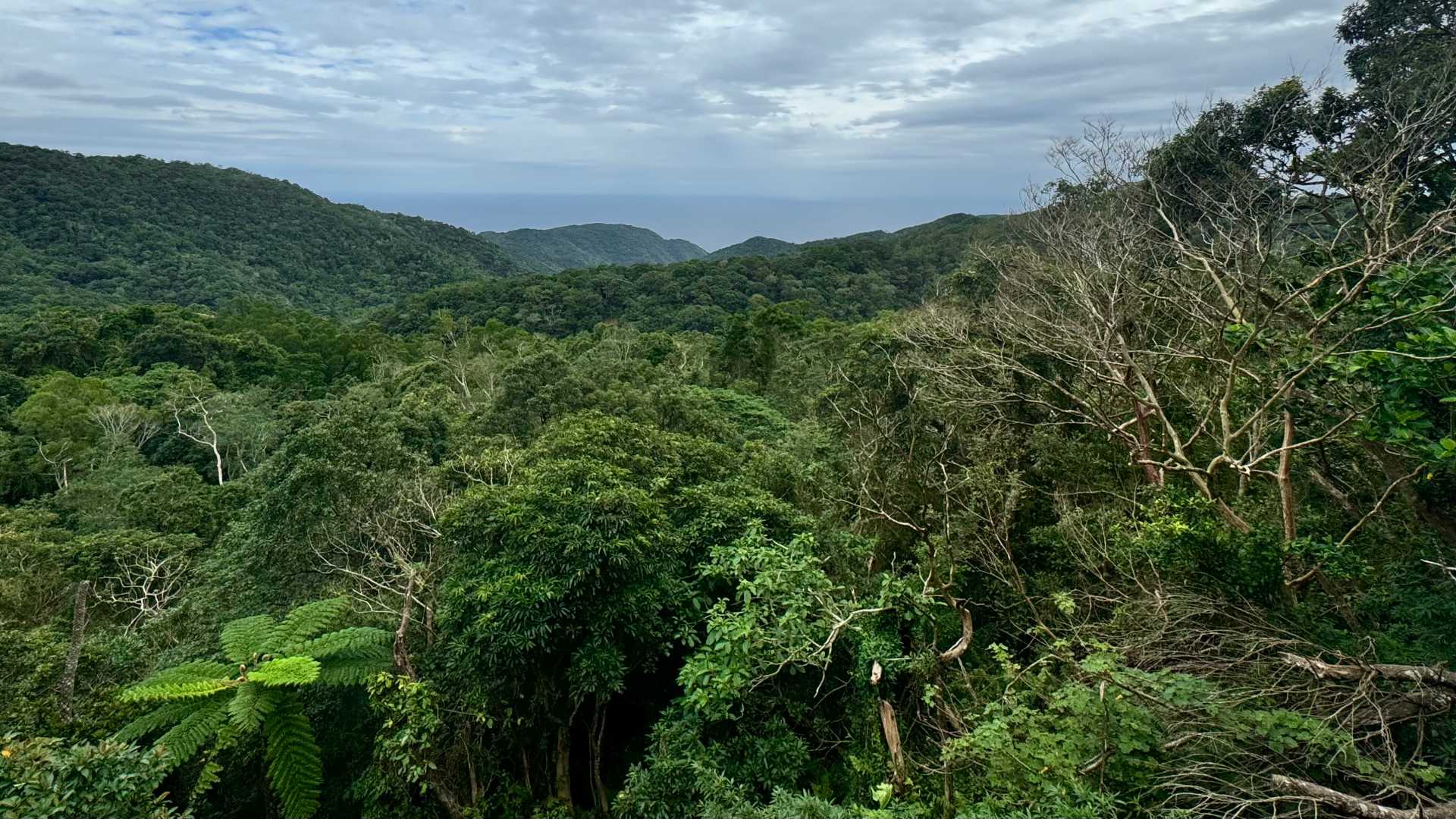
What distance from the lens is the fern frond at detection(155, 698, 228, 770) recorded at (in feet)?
19.1

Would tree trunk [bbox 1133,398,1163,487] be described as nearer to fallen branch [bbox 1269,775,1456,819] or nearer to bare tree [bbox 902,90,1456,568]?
bare tree [bbox 902,90,1456,568]

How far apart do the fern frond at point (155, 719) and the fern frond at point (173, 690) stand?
108mm

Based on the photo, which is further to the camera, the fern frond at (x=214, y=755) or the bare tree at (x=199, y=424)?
the bare tree at (x=199, y=424)

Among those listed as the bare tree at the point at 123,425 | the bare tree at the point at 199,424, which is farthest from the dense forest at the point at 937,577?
the bare tree at the point at 123,425

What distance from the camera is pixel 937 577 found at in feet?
22.5

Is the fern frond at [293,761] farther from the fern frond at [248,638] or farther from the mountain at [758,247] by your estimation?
the mountain at [758,247]

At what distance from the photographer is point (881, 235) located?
11350 cm

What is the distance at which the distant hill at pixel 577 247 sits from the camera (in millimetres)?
149875

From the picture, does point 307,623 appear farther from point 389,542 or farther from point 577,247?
point 577,247

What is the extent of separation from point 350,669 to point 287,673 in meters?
0.70

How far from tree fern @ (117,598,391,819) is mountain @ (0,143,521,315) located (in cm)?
7250

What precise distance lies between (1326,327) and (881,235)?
374 feet

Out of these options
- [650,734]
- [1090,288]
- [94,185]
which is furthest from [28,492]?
[94,185]

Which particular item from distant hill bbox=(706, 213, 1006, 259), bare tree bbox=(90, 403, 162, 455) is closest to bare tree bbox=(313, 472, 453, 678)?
bare tree bbox=(90, 403, 162, 455)
